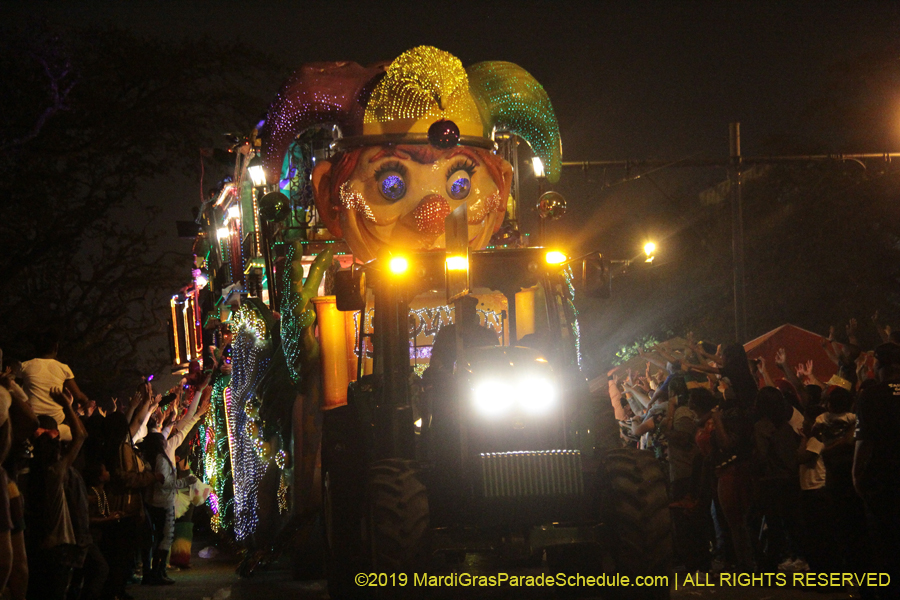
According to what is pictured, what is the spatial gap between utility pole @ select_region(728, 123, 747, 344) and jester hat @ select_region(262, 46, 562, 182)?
760 centimetres

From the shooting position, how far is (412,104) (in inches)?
424

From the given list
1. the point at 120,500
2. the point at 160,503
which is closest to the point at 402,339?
the point at 120,500

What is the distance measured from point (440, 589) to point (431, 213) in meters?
4.09

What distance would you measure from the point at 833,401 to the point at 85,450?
6.67 meters

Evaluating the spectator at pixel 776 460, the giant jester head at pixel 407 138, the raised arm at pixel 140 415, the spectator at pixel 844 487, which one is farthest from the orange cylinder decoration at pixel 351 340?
the spectator at pixel 844 487

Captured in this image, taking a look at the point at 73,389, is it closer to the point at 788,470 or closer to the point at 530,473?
the point at 530,473

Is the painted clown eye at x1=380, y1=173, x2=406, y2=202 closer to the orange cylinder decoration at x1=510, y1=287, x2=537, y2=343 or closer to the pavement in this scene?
the orange cylinder decoration at x1=510, y1=287, x2=537, y2=343

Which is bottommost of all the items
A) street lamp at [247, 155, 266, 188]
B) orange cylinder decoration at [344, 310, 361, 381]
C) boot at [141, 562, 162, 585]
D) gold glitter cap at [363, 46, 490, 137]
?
boot at [141, 562, 162, 585]

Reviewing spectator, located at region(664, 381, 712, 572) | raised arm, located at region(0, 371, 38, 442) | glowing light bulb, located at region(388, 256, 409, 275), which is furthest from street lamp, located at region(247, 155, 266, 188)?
spectator, located at region(664, 381, 712, 572)

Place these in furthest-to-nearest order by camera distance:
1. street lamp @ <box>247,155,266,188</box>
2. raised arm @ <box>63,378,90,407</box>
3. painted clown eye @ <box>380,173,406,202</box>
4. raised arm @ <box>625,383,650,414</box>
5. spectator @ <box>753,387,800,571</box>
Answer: raised arm @ <box>625,383,650,414</box>
street lamp @ <box>247,155,266,188</box>
painted clown eye @ <box>380,173,406,202</box>
spectator @ <box>753,387,800,571</box>
raised arm @ <box>63,378,90,407</box>

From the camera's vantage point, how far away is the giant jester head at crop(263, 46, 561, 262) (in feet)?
35.2

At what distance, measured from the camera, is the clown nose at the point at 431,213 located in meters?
10.7

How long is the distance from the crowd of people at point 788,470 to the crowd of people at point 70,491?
4.87 metres

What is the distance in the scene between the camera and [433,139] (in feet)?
31.1
